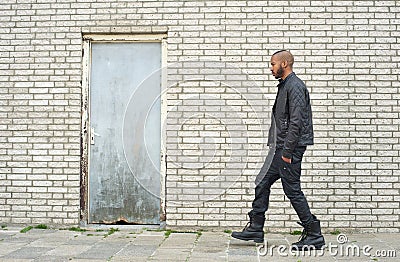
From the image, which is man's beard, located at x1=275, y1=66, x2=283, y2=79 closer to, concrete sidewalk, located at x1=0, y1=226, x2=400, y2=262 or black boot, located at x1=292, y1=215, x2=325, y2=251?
black boot, located at x1=292, y1=215, x2=325, y2=251

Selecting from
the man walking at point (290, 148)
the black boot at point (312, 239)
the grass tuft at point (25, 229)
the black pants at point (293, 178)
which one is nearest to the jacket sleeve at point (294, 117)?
the man walking at point (290, 148)

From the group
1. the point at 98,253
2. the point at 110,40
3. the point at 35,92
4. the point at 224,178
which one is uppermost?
Answer: the point at 110,40

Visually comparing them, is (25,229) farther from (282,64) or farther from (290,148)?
(282,64)

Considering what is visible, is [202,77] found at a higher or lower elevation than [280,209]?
higher

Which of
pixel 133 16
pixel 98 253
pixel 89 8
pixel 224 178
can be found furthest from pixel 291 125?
pixel 89 8

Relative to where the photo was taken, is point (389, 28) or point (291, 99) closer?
point (291, 99)

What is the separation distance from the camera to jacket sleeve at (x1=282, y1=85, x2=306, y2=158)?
17.0 feet

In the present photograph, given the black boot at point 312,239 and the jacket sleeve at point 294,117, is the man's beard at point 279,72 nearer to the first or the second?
the jacket sleeve at point 294,117

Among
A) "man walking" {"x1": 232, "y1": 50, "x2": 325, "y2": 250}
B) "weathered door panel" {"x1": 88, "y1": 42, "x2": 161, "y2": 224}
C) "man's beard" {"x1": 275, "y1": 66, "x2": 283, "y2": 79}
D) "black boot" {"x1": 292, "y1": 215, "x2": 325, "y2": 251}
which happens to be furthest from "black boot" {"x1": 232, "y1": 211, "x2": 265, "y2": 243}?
"weathered door panel" {"x1": 88, "y1": 42, "x2": 161, "y2": 224}

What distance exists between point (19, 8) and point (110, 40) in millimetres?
1133

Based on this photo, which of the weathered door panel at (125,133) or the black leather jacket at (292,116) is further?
the weathered door panel at (125,133)

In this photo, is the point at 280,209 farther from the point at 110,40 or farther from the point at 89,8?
the point at 89,8

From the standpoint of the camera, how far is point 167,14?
22.0 ft

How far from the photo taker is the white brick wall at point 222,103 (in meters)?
6.48
